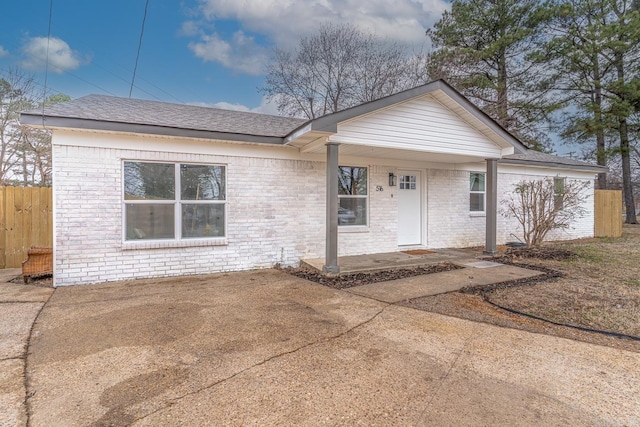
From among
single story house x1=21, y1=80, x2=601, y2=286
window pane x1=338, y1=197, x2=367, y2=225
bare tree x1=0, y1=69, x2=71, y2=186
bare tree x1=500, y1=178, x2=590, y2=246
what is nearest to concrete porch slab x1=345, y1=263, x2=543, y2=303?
single story house x1=21, y1=80, x2=601, y2=286

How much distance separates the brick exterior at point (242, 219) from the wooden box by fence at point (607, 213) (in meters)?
6.32

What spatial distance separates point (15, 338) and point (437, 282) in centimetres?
585

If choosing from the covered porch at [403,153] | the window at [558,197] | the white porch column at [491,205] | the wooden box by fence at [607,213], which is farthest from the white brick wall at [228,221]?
the wooden box by fence at [607,213]

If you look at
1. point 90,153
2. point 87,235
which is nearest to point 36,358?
point 87,235

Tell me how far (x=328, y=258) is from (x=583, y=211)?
1120 centimetres

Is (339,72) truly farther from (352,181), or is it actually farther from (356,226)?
(356,226)

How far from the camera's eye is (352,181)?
8.20 metres

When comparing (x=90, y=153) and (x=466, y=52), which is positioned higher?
(x=466, y=52)

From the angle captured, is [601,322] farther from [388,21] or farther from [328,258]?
[388,21]

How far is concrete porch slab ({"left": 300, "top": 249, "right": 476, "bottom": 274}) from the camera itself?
6.80 m

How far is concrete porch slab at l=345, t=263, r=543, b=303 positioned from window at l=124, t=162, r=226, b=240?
10.7 ft

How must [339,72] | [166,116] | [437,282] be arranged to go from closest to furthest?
[437,282] < [166,116] < [339,72]

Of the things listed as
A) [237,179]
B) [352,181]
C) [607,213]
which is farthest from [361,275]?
[607,213]

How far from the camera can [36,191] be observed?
735 cm
